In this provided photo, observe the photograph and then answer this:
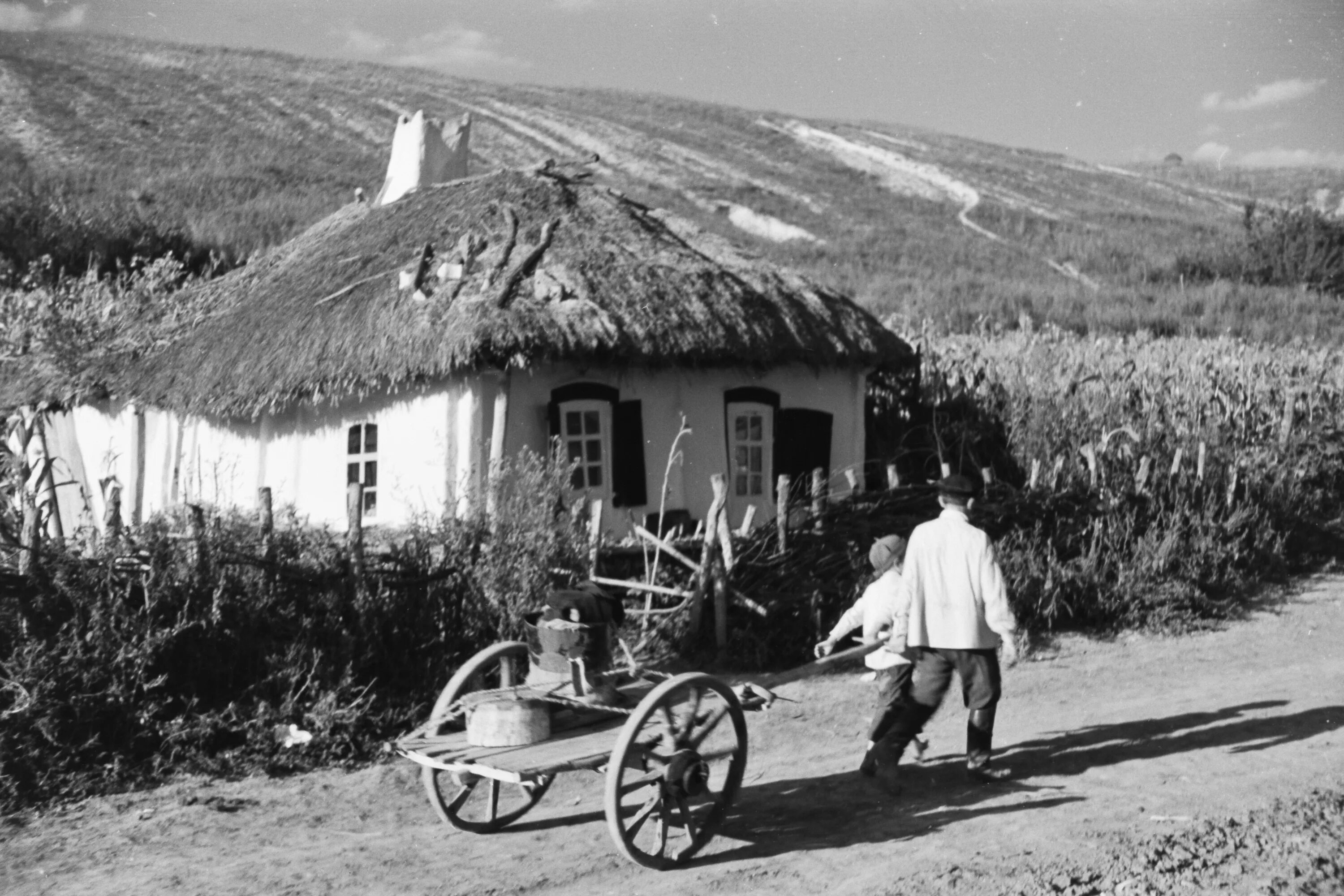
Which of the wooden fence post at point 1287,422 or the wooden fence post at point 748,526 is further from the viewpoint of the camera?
the wooden fence post at point 1287,422

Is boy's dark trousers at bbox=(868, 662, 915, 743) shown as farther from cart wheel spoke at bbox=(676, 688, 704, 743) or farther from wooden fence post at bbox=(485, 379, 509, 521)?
wooden fence post at bbox=(485, 379, 509, 521)

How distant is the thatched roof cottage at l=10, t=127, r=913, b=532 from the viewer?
11.2 metres

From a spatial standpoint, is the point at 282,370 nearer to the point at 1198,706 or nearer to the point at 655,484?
the point at 655,484

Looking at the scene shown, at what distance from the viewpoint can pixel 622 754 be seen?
17.1 feet

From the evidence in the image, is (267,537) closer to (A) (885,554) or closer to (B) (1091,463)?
(A) (885,554)

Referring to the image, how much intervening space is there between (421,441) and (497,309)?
1370mm

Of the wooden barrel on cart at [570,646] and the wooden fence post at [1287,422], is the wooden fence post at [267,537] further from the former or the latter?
the wooden fence post at [1287,422]

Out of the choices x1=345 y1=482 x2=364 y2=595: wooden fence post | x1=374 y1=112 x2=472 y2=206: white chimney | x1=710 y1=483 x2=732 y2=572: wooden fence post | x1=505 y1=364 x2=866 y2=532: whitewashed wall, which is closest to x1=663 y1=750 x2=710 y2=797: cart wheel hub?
x1=345 y1=482 x2=364 y2=595: wooden fence post

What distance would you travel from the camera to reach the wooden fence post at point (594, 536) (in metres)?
9.24

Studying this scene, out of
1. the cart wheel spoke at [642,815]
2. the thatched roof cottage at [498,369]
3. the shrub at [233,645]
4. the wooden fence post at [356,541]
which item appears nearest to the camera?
the cart wheel spoke at [642,815]

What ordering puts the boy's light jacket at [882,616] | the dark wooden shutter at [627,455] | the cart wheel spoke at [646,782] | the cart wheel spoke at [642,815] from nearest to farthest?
the cart wheel spoke at [642,815]
the cart wheel spoke at [646,782]
the boy's light jacket at [882,616]
the dark wooden shutter at [627,455]

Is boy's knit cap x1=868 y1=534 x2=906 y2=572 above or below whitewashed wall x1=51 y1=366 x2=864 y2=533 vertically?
below

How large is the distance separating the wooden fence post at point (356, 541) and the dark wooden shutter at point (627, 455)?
3.78 meters

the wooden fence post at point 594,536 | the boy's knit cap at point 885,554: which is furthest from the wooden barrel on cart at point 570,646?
the wooden fence post at point 594,536
